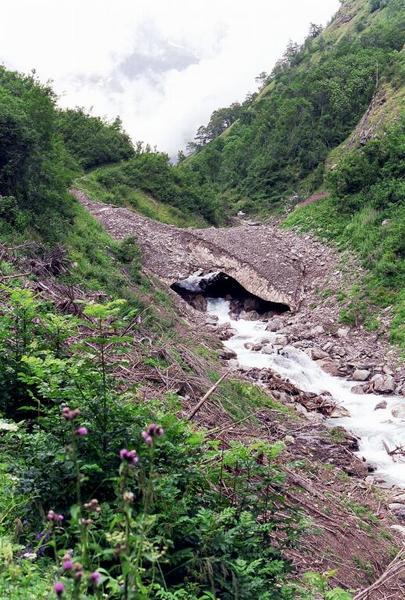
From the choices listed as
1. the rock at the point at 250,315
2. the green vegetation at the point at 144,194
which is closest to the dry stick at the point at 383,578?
the rock at the point at 250,315

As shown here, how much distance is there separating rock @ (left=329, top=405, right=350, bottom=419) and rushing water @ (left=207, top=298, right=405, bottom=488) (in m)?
0.10

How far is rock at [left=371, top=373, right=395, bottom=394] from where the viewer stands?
13.0m

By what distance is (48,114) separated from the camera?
1409 centimetres

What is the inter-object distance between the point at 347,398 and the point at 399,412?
1.59 meters

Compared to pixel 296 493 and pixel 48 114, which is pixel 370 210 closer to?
pixel 48 114

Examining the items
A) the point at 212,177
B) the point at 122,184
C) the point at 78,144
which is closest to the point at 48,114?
the point at 122,184

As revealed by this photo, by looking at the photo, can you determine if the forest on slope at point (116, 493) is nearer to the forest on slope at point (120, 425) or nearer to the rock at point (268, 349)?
the forest on slope at point (120, 425)

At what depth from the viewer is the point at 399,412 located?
458 inches

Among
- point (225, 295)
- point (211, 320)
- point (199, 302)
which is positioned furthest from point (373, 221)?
point (199, 302)

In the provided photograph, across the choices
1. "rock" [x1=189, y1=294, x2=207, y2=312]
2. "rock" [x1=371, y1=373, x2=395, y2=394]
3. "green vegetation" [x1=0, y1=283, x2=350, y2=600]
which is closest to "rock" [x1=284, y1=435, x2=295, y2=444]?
"green vegetation" [x1=0, y1=283, x2=350, y2=600]

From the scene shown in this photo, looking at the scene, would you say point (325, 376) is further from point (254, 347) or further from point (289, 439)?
point (289, 439)

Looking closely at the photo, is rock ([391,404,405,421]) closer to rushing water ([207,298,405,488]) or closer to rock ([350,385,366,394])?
rushing water ([207,298,405,488])

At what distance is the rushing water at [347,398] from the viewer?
978 centimetres

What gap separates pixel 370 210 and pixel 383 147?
3.27 metres
